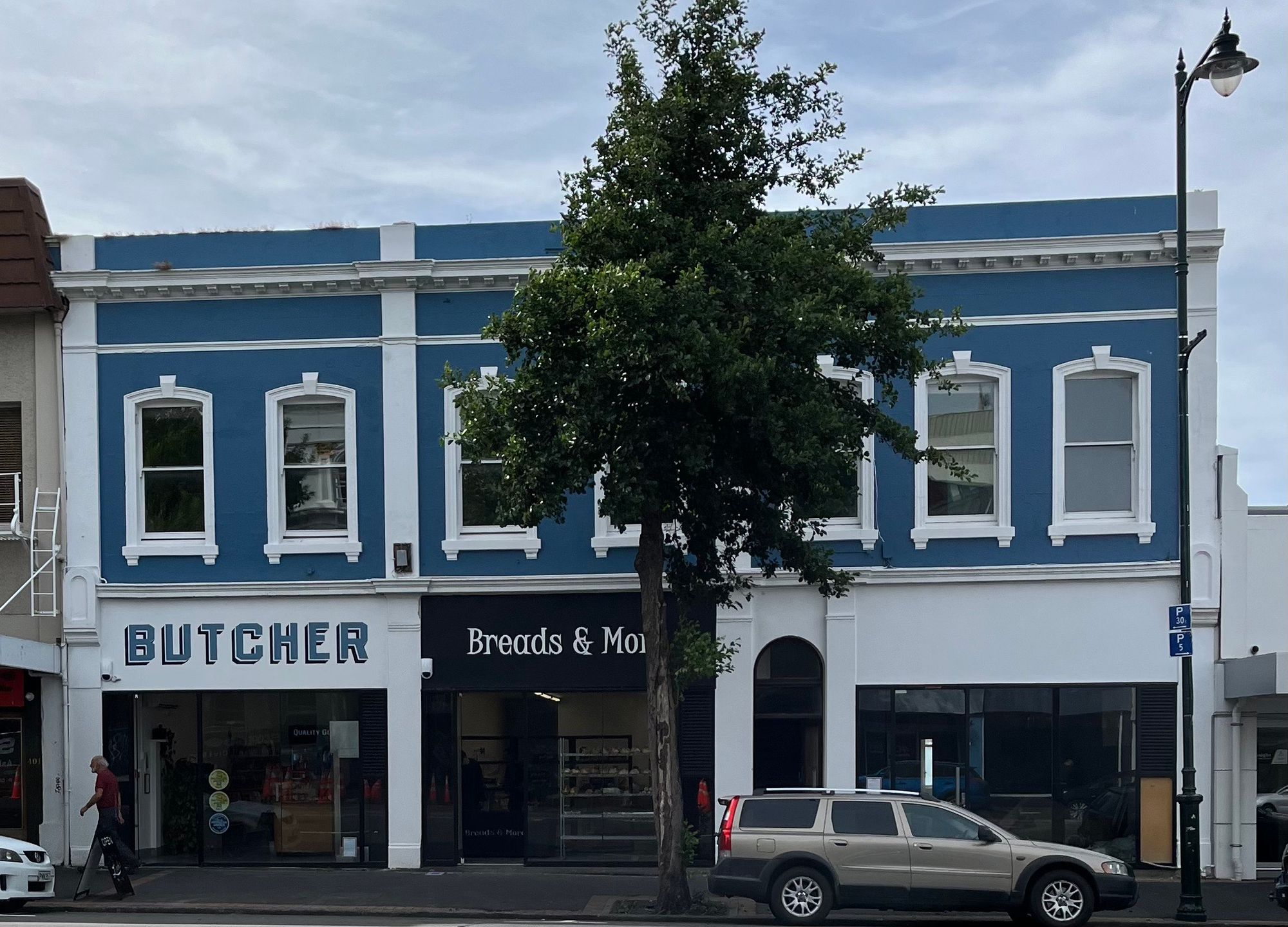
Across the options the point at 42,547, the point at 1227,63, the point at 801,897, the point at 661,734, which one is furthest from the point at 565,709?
the point at 1227,63

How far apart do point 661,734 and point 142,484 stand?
9.01 meters

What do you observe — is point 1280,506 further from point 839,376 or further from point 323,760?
point 323,760

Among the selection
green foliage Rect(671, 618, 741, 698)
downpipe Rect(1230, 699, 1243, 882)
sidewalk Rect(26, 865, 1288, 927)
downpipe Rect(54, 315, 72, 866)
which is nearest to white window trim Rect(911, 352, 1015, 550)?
downpipe Rect(1230, 699, 1243, 882)

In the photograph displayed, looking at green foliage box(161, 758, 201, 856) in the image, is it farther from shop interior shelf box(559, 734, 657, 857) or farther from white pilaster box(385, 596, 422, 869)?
shop interior shelf box(559, 734, 657, 857)

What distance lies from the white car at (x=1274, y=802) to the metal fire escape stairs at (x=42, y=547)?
16974mm

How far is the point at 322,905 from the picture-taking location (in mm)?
16125

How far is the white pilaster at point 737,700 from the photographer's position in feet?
61.6

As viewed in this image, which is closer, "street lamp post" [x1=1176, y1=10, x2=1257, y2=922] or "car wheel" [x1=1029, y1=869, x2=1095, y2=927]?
"car wheel" [x1=1029, y1=869, x2=1095, y2=927]

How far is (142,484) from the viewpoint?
774 inches

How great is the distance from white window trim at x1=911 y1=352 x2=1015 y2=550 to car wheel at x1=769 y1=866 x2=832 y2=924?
5.60 metres

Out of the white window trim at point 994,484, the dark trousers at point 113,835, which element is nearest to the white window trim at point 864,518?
the white window trim at point 994,484

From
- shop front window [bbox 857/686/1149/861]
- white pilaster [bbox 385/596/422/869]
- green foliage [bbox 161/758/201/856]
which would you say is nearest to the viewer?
shop front window [bbox 857/686/1149/861]

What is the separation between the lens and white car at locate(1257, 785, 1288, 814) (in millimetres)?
18547

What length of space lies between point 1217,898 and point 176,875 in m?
13.5
